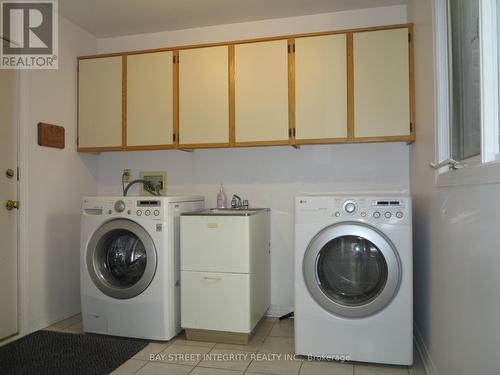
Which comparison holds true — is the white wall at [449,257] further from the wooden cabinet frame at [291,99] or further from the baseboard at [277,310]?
the baseboard at [277,310]

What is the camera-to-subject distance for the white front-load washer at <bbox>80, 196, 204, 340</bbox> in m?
2.31

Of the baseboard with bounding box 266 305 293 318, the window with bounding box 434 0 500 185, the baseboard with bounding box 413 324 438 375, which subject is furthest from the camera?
the baseboard with bounding box 266 305 293 318

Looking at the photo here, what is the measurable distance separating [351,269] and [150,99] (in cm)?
191

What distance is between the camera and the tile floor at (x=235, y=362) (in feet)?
6.46

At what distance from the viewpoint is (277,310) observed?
287 cm

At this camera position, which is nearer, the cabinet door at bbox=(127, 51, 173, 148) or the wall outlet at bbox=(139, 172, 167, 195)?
the cabinet door at bbox=(127, 51, 173, 148)

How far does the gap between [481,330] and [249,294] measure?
4.32 ft

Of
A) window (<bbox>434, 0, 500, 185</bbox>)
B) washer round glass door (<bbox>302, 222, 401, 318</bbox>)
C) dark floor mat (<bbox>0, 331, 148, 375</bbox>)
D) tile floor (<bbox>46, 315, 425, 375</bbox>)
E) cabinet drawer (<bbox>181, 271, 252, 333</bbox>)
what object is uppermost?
window (<bbox>434, 0, 500, 185</bbox>)

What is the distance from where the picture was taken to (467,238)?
4.38 feet

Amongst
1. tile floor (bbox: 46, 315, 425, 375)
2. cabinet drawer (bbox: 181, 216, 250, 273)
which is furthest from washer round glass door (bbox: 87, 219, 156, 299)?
tile floor (bbox: 46, 315, 425, 375)

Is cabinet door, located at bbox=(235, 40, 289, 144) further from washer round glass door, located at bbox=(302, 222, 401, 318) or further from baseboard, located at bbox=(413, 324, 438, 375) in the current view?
baseboard, located at bbox=(413, 324, 438, 375)

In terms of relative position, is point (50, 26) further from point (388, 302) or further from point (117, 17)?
point (388, 302)

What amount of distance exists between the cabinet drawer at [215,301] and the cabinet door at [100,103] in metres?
1.29
